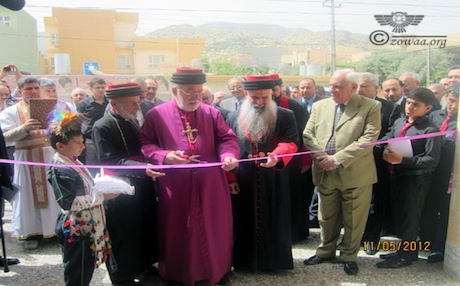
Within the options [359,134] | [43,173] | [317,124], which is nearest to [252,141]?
[317,124]

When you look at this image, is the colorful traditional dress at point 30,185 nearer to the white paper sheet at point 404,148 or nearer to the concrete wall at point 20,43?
the white paper sheet at point 404,148

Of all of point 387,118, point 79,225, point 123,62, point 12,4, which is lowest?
point 79,225

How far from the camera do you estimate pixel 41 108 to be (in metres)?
4.34

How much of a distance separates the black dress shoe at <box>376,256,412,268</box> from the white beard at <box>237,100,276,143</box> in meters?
1.84

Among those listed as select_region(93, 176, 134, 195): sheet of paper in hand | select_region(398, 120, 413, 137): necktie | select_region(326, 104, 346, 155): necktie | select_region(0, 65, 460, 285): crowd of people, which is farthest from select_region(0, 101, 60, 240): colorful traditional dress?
select_region(398, 120, 413, 137): necktie

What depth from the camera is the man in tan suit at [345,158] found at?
13.1ft

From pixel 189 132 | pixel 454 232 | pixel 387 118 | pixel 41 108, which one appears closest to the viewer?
pixel 189 132

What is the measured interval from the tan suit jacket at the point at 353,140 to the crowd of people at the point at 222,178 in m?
0.01

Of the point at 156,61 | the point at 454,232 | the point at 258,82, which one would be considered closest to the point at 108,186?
the point at 258,82

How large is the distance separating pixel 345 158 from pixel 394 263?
1334 millimetres

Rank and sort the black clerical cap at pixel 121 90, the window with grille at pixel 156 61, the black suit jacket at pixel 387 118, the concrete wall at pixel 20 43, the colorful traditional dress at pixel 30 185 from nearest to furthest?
1. the black clerical cap at pixel 121 90
2. the black suit jacket at pixel 387 118
3. the colorful traditional dress at pixel 30 185
4. the concrete wall at pixel 20 43
5. the window with grille at pixel 156 61

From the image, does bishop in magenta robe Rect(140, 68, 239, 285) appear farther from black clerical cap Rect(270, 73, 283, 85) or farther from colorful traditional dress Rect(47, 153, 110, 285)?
black clerical cap Rect(270, 73, 283, 85)

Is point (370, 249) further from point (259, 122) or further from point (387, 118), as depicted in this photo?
point (259, 122)
